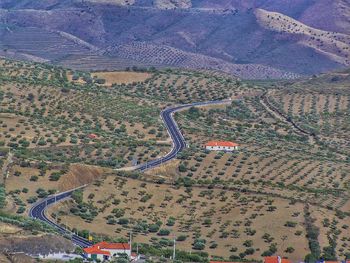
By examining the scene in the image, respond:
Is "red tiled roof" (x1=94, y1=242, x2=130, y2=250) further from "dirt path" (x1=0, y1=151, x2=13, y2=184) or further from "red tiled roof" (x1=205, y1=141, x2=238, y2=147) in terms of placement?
"red tiled roof" (x1=205, y1=141, x2=238, y2=147)

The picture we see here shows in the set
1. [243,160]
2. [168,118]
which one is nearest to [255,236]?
[243,160]

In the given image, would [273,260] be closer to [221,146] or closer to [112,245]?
[112,245]

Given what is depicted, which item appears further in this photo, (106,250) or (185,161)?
(185,161)

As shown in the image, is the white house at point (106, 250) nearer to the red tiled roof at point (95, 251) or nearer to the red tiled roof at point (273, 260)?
the red tiled roof at point (95, 251)

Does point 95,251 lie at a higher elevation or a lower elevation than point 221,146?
higher

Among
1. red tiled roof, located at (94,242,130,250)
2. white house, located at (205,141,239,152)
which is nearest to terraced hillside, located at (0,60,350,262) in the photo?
white house, located at (205,141,239,152)

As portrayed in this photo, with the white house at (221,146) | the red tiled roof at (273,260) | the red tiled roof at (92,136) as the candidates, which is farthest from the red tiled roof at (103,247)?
the red tiled roof at (92,136)

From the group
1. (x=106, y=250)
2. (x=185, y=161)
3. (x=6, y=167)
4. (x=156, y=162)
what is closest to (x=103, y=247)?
(x=106, y=250)
